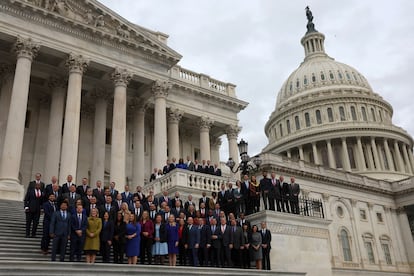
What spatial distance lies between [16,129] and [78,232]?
12.0m

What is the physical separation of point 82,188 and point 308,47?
9513cm

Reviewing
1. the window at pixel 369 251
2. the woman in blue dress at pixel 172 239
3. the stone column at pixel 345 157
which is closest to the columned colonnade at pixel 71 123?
the woman in blue dress at pixel 172 239

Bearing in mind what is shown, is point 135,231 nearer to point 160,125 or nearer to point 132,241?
Result: point 132,241

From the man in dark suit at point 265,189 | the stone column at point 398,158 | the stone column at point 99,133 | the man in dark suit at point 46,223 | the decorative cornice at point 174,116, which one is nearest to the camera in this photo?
the man in dark suit at point 46,223

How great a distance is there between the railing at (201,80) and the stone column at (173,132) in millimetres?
3091

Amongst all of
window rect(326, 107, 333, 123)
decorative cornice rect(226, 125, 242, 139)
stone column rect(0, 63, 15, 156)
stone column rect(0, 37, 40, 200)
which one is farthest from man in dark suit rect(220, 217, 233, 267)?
window rect(326, 107, 333, 123)

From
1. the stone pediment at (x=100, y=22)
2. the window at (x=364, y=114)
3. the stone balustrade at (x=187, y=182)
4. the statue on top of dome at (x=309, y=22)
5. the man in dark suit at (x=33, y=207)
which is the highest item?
the statue on top of dome at (x=309, y=22)

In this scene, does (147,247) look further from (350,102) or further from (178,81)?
(350,102)

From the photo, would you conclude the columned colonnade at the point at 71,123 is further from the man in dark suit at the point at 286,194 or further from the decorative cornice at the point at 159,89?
the man in dark suit at the point at 286,194

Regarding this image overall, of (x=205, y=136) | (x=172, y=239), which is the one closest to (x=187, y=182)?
(x=172, y=239)

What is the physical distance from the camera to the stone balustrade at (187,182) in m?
20.0

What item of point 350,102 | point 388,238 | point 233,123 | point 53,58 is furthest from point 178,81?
point 350,102

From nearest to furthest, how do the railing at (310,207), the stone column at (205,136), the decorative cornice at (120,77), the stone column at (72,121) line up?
the railing at (310,207) < the stone column at (72,121) < the decorative cornice at (120,77) < the stone column at (205,136)

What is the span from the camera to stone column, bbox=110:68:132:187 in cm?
2355
